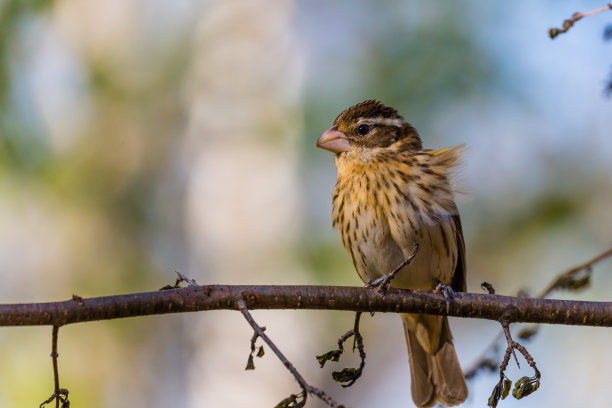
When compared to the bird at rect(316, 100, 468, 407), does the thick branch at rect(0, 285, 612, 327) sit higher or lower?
lower

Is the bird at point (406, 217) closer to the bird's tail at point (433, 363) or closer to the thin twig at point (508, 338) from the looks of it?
the bird's tail at point (433, 363)

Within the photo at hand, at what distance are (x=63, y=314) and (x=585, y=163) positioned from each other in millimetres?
7566

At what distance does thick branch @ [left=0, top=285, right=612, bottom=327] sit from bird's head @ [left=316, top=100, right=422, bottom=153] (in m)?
1.55

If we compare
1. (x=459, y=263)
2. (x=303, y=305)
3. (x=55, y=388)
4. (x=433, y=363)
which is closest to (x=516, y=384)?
(x=303, y=305)

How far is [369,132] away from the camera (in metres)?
5.25

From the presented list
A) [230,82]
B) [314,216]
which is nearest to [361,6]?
[230,82]

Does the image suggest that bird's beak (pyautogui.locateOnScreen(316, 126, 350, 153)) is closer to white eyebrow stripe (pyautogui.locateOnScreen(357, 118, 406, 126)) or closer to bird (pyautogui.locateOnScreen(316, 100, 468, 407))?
bird (pyautogui.locateOnScreen(316, 100, 468, 407))

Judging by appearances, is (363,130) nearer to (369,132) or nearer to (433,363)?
(369,132)

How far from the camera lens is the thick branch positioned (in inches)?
126

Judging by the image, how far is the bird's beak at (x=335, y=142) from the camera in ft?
17.2

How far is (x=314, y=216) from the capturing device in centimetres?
932

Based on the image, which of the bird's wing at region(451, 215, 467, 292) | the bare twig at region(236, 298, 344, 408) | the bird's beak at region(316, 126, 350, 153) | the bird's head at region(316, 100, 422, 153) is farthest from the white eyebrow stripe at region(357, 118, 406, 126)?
the bare twig at region(236, 298, 344, 408)

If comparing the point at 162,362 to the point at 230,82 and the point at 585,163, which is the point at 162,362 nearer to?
the point at 230,82

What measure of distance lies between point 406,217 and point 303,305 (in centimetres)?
127
